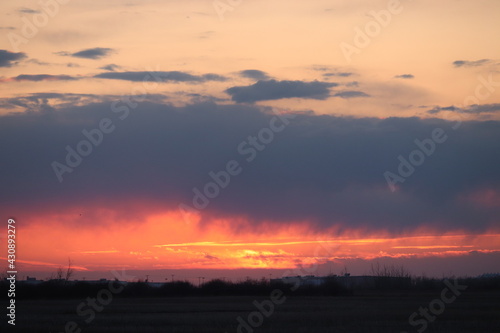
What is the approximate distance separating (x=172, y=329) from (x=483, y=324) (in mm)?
15244

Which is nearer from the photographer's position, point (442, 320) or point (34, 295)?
point (442, 320)

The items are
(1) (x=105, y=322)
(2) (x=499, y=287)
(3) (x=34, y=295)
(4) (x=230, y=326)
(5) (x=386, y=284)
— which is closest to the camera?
(4) (x=230, y=326)

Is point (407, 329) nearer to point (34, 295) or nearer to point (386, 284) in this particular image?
point (34, 295)

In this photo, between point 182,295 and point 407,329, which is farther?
point 182,295

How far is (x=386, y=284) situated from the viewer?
114m

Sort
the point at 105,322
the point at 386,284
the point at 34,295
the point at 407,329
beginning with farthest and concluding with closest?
1. the point at 386,284
2. the point at 34,295
3. the point at 105,322
4. the point at 407,329

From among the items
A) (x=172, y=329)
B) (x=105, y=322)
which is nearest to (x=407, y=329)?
(x=172, y=329)

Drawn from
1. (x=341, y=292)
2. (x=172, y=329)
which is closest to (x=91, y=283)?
(x=341, y=292)

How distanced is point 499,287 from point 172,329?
82.4 metres

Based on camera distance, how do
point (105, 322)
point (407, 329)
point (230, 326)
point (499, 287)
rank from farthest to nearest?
1. point (499, 287)
2. point (105, 322)
3. point (230, 326)
4. point (407, 329)

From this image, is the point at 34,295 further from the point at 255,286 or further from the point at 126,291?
the point at 255,286

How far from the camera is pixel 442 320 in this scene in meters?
35.0

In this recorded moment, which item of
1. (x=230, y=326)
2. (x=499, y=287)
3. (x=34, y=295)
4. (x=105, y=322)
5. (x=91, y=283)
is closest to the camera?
(x=230, y=326)

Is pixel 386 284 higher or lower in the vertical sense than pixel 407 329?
higher
